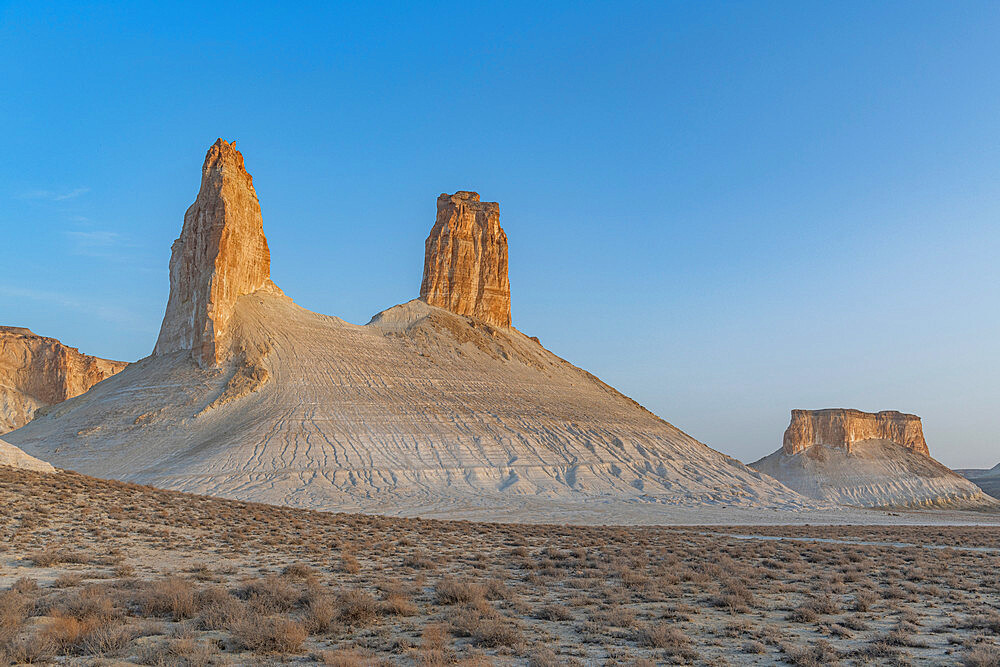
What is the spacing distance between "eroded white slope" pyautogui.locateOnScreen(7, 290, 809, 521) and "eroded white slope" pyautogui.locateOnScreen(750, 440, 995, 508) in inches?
1428

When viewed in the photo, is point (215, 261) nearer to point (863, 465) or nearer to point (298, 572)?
point (298, 572)

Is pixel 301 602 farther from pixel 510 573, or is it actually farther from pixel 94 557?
pixel 94 557

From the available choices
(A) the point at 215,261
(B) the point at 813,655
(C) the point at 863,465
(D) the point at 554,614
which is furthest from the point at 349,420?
(C) the point at 863,465

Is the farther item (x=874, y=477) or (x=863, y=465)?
(x=863, y=465)

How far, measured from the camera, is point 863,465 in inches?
3664

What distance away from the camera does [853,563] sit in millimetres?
16344

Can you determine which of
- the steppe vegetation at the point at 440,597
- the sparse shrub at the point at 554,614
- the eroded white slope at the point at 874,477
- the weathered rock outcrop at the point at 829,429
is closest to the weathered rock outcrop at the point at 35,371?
the steppe vegetation at the point at 440,597

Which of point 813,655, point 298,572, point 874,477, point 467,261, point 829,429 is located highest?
point 467,261

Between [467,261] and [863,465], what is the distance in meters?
60.4

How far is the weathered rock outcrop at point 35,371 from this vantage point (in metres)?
85.2

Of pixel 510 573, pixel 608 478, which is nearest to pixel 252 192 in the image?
pixel 608 478

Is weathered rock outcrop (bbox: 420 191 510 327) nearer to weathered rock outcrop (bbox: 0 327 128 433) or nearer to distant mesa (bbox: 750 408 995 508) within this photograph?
distant mesa (bbox: 750 408 995 508)

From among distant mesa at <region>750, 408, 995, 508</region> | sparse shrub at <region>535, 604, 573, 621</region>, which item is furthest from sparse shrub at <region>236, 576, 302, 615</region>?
distant mesa at <region>750, 408, 995, 508</region>

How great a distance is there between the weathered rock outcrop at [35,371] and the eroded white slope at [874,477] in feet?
311
